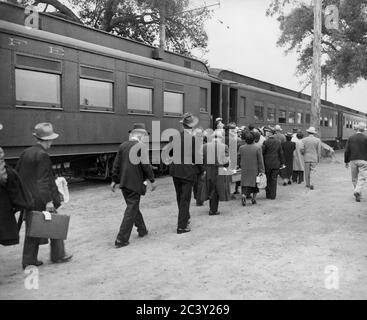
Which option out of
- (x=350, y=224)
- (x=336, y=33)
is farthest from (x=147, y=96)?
(x=336, y=33)

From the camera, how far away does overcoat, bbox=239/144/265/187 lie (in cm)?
919

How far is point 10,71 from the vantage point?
844 cm

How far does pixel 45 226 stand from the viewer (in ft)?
16.1

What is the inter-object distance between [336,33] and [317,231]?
72.8 ft

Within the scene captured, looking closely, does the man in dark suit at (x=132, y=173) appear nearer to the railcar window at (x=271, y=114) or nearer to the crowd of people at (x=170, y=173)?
the crowd of people at (x=170, y=173)

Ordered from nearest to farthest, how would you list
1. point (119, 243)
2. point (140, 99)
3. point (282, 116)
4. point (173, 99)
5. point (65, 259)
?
1. point (65, 259)
2. point (119, 243)
3. point (140, 99)
4. point (173, 99)
5. point (282, 116)

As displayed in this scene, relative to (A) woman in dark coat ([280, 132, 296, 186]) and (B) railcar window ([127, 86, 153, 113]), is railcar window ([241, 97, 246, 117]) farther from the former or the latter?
(B) railcar window ([127, 86, 153, 113])

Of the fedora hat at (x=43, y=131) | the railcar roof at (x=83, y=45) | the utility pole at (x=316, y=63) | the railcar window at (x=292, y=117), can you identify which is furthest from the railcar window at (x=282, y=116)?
the fedora hat at (x=43, y=131)

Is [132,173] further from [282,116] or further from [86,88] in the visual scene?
[282,116]

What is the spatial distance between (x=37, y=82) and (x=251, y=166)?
455 cm

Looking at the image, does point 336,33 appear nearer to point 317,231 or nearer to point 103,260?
point 317,231

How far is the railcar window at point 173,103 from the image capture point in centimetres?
1316

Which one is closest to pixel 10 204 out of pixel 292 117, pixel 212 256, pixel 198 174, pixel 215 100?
pixel 212 256
